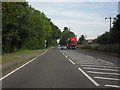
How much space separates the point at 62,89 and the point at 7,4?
10.6 meters

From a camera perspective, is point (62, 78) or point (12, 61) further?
point (12, 61)

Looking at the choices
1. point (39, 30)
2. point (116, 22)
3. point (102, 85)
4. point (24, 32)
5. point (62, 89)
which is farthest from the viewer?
point (39, 30)

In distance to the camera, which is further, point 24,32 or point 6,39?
point 24,32

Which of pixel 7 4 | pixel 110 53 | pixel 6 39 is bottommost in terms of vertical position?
pixel 110 53

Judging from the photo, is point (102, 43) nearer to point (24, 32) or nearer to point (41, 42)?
point (24, 32)

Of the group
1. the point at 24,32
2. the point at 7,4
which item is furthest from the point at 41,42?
the point at 7,4

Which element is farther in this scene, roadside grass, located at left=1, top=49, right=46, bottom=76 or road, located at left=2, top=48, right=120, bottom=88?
roadside grass, located at left=1, top=49, right=46, bottom=76

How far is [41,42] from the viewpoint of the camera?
273 feet

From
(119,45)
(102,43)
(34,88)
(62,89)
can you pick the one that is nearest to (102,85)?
(62,89)

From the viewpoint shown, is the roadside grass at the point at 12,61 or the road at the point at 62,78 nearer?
the road at the point at 62,78

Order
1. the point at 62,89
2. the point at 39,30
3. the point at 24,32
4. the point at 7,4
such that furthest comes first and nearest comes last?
1. the point at 39,30
2. the point at 24,32
3. the point at 7,4
4. the point at 62,89

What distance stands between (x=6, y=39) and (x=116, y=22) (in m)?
18.7

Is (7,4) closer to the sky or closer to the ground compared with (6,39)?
closer to the sky

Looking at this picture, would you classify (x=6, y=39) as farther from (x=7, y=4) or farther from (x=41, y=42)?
(x=41, y=42)
